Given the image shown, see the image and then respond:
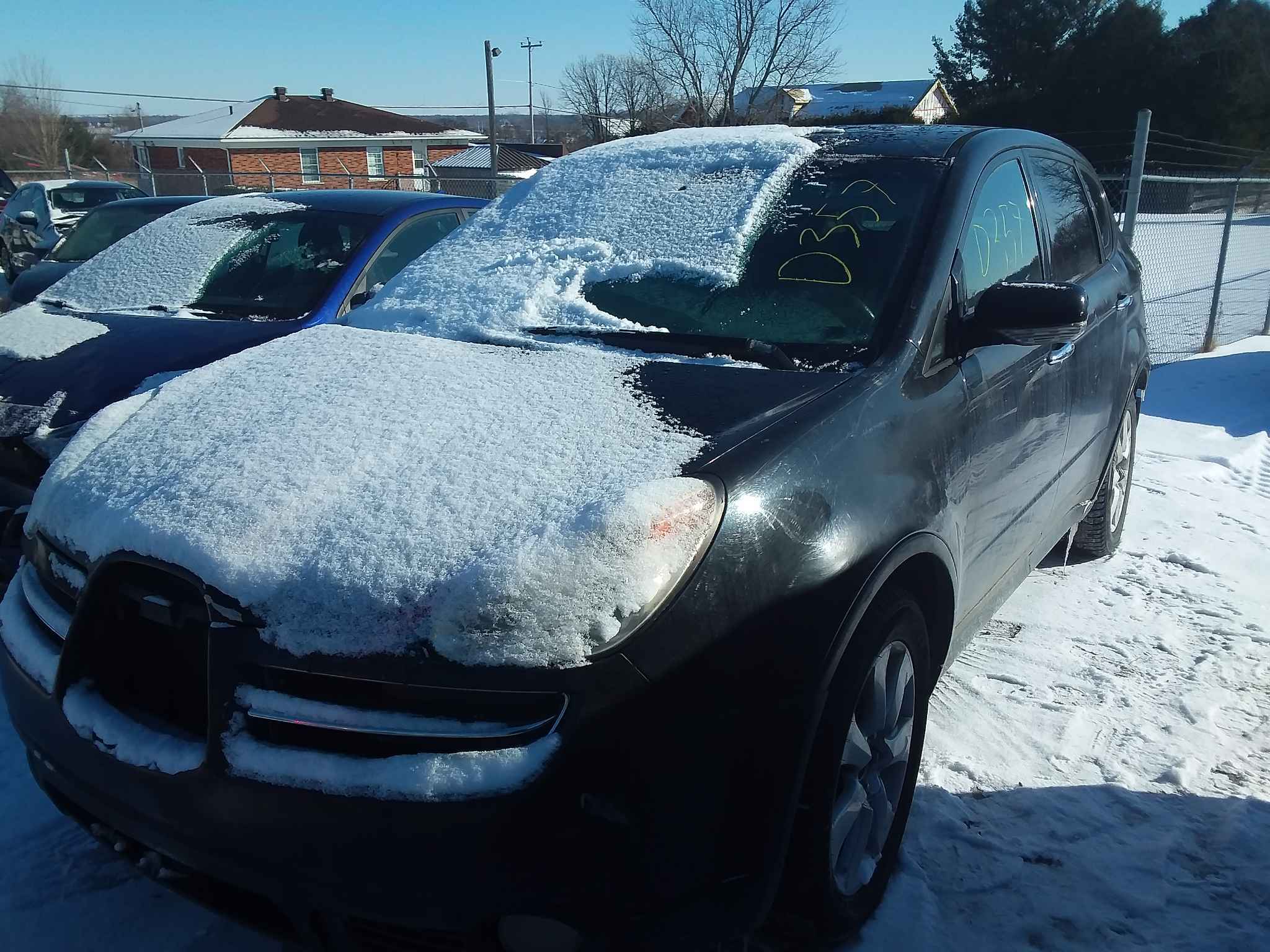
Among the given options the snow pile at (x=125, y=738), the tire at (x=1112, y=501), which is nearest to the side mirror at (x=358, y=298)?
the snow pile at (x=125, y=738)

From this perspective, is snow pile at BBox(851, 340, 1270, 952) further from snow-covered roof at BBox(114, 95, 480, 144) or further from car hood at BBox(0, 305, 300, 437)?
snow-covered roof at BBox(114, 95, 480, 144)

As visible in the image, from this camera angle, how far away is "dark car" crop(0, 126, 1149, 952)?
1553 mm

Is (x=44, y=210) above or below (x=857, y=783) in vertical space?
above

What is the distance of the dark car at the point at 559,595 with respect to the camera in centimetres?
155

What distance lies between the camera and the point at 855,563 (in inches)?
75.6

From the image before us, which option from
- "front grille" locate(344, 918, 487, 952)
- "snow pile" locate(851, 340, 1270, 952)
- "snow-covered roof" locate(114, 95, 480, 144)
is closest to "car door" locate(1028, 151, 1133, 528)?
"snow pile" locate(851, 340, 1270, 952)

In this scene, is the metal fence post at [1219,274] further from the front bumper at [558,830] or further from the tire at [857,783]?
the front bumper at [558,830]

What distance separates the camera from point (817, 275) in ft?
8.58

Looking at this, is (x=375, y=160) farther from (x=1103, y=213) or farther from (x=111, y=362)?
(x=1103, y=213)

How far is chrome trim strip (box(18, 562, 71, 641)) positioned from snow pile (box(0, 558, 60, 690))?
19 mm

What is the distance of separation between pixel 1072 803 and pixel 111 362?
12.4 ft

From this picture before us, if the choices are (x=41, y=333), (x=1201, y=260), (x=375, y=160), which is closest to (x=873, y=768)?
(x=41, y=333)

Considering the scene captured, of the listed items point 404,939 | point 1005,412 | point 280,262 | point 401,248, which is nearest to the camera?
point 404,939

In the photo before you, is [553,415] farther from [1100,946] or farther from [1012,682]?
[1012,682]
